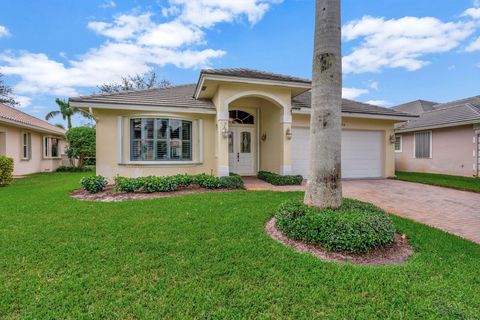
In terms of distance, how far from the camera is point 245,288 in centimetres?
284

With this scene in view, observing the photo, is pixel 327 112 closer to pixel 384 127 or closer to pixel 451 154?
pixel 384 127

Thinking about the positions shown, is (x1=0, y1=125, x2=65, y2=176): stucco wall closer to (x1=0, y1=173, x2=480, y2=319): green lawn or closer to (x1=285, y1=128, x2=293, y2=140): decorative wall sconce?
(x1=0, y1=173, x2=480, y2=319): green lawn

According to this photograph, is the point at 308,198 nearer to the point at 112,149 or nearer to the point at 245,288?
the point at 245,288

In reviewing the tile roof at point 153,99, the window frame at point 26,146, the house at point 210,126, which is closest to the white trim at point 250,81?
the house at point 210,126

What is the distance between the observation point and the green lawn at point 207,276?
250 cm

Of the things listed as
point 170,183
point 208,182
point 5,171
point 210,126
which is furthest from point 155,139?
point 5,171

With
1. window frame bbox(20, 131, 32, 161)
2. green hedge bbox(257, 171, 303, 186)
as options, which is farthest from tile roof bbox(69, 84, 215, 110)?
window frame bbox(20, 131, 32, 161)

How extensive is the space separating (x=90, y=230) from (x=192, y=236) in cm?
205

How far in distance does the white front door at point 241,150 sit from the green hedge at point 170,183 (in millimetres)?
3341

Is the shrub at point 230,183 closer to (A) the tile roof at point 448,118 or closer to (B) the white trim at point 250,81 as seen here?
(B) the white trim at point 250,81

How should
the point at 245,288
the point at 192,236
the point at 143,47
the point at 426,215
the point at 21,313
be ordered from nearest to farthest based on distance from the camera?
the point at 21,313 < the point at 245,288 < the point at 192,236 < the point at 426,215 < the point at 143,47

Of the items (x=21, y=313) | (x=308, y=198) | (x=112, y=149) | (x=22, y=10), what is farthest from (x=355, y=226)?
(x=22, y=10)

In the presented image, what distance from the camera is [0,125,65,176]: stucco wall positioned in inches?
547

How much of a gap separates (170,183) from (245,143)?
5.50 metres
